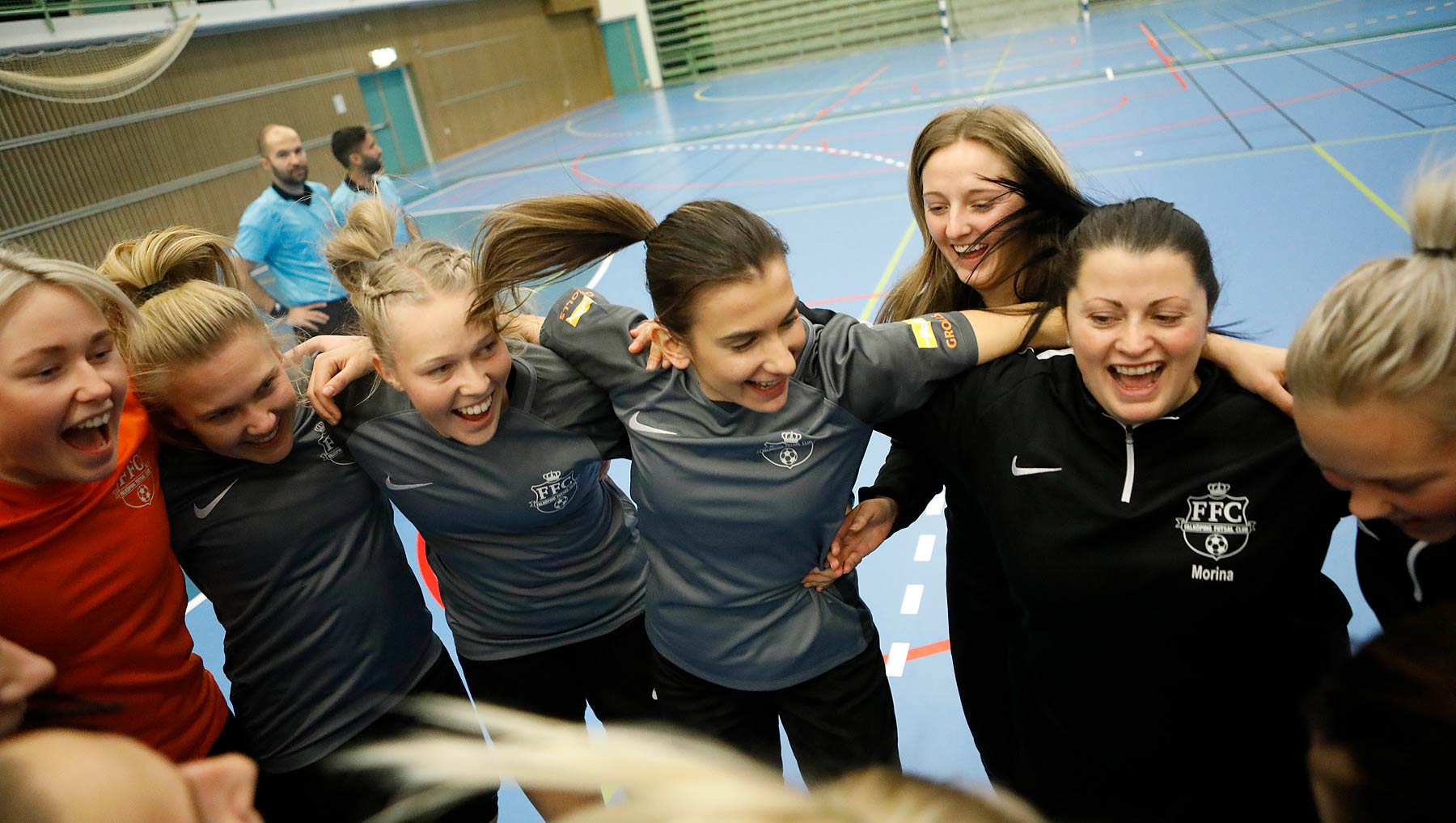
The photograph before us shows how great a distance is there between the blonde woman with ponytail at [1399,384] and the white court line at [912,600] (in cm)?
264

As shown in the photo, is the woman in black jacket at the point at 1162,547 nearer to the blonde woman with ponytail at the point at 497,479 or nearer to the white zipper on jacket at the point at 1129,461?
the white zipper on jacket at the point at 1129,461

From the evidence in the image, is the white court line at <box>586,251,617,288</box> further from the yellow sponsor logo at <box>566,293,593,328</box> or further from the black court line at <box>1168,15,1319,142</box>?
the black court line at <box>1168,15,1319,142</box>

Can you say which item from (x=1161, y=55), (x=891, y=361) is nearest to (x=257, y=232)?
(x=891, y=361)

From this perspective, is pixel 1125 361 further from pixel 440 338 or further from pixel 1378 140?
pixel 1378 140

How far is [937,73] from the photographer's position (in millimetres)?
17844

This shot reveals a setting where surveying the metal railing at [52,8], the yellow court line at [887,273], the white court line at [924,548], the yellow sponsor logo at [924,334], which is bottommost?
the white court line at [924,548]

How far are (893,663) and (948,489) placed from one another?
1573mm

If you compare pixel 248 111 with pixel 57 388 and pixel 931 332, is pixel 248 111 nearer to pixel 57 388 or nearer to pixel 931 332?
pixel 57 388

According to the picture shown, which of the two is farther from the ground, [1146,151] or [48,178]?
[48,178]

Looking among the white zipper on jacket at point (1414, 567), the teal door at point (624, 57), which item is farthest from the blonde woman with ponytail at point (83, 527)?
the teal door at point (624, 57)

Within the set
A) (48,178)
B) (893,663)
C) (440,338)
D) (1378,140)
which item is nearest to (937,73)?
(1378,140)

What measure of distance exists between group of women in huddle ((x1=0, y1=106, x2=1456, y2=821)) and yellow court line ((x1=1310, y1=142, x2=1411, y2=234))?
5.87 meters

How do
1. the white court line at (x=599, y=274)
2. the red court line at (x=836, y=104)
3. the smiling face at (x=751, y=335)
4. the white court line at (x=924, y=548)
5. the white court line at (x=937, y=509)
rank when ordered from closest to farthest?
the smiling face at (x=751, y=335) → the white court line at (x=924, y=548) → the white court line at (x=937, y=509) → the white court line at (x=599, y=274) → the red court line at (x=836, y=104)

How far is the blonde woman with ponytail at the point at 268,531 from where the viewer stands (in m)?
2.16
